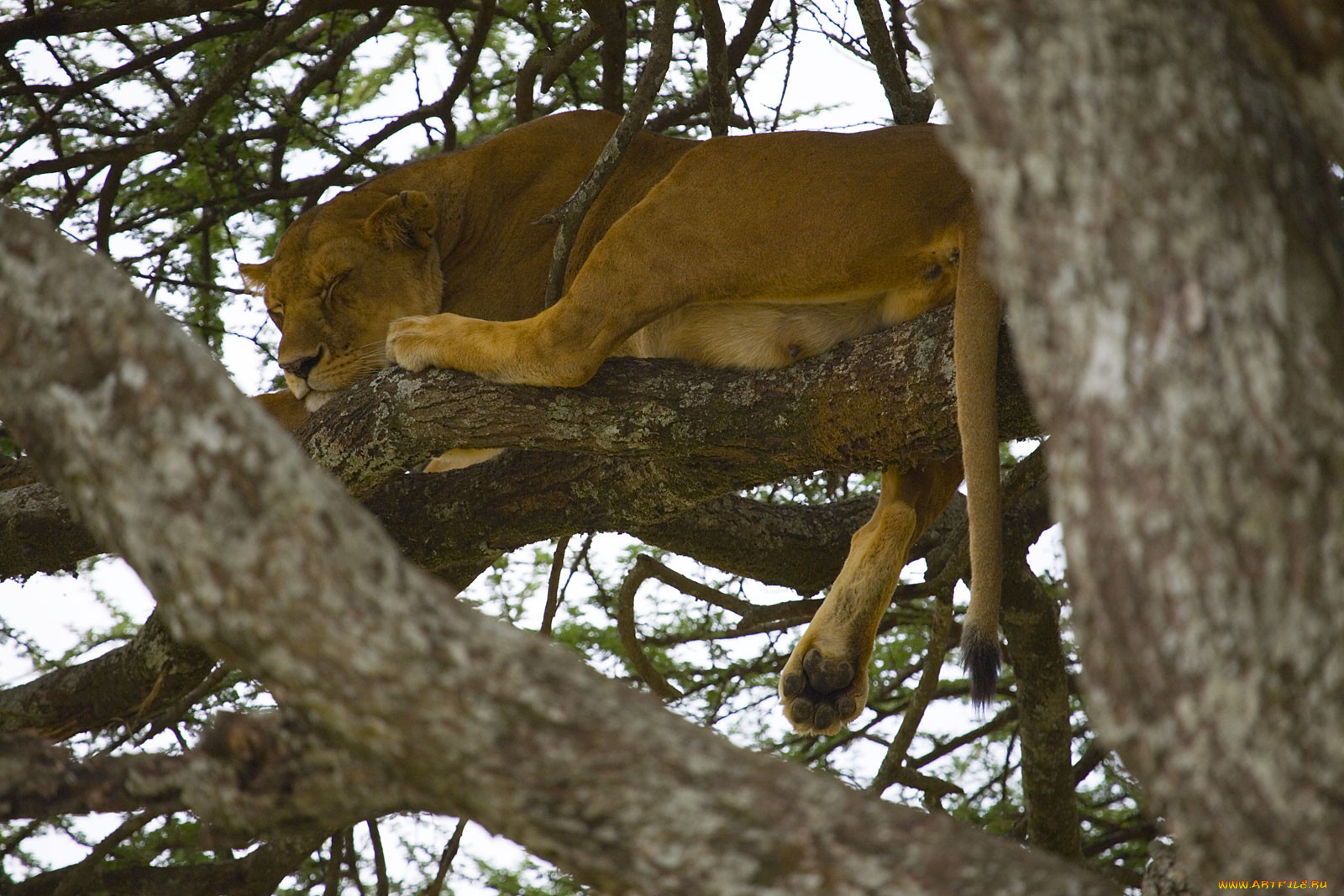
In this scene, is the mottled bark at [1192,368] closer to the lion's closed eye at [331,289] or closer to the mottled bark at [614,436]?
the mottled bark at [614,436]

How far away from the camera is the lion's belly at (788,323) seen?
348cm

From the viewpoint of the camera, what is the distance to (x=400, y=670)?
4.79 ft

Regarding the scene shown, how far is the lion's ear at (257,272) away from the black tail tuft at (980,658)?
2.78 metres

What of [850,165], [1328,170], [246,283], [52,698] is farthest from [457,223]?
[1328,170]

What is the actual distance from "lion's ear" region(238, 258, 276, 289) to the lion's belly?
1631 mm

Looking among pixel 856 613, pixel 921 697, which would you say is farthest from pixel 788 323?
pixel 921 697

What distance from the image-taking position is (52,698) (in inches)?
168

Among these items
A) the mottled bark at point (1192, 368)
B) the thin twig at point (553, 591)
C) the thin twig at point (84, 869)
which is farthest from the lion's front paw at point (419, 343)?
the mottled bark at point (1192, 368)

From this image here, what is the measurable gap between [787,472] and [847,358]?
38 centimetres

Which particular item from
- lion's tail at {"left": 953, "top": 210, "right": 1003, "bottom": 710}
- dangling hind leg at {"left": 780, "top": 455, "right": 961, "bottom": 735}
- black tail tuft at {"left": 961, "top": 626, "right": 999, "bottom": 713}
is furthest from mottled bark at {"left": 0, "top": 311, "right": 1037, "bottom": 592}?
black tail tuft at {"left": 961, "top": 626, "right": 999, "bottom": 713}

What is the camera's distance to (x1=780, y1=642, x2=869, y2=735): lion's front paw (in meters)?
3.58

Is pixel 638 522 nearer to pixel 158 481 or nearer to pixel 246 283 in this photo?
pixel 246 283

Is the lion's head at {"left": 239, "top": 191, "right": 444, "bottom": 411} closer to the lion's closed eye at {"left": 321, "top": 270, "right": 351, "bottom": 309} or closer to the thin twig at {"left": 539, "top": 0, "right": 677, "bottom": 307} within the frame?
the lion's closed eye at {"left": 321, "top": 270, "right": 351, "bottom": 309}

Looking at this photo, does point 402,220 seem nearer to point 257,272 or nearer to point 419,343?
point 257,272
